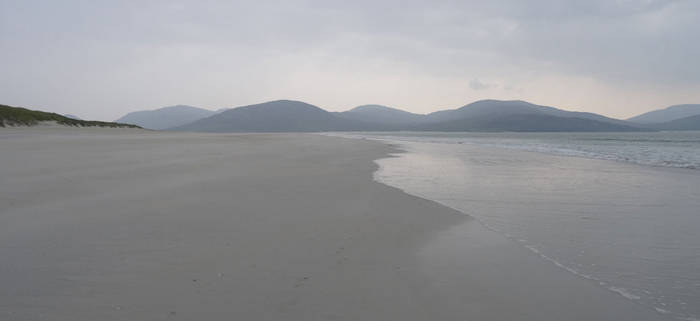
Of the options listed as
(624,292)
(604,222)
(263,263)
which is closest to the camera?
(624,292)

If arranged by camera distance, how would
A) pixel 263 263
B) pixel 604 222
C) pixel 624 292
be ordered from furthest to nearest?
1. pixel 604 222
2. pixel 263 263
3. pixel 624 292

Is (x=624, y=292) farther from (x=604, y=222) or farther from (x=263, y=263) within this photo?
(x=263, y=263)

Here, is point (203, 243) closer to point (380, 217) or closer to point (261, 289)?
point (261, 289)

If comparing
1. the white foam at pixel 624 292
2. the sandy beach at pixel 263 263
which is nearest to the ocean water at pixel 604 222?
the white foam at pixel 624 292

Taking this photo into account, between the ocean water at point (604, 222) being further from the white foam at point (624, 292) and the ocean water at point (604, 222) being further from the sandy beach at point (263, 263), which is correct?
the sandy beach at point (263, 263)

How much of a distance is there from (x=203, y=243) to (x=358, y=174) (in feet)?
23.7

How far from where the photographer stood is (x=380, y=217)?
5.77m

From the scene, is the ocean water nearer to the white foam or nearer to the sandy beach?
the white foam

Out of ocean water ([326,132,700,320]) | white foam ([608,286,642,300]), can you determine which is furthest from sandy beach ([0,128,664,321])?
ocean water ([326,132,700,320])

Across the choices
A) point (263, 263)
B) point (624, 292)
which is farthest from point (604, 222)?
point (263, 263)

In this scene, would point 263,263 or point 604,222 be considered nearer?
point 263,263

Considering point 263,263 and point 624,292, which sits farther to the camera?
point 263,263

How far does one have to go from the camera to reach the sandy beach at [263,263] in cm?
271

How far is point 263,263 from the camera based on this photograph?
3602mm
